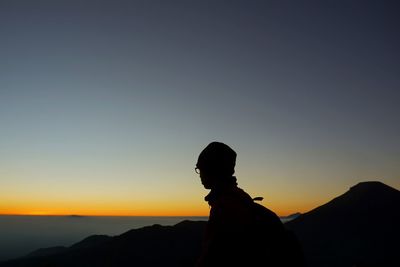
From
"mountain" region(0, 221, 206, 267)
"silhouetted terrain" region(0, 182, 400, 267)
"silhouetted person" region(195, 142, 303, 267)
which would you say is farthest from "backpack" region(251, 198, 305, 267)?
"silhouetted terrain" region(0, 182, 400, 267)

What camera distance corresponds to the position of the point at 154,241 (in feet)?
533

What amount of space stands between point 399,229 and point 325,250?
30309 millimetres

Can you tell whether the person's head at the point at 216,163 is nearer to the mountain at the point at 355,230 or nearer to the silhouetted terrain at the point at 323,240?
the silhouetted terrain at the point at 323,240

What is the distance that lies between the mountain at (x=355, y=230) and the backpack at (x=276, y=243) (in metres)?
152

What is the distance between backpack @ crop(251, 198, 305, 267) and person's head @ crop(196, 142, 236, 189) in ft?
1.89

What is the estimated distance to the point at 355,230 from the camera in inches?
6762

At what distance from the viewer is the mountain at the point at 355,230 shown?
5989 inches

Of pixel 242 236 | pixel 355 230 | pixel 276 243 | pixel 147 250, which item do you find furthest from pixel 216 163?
pixel 355 230

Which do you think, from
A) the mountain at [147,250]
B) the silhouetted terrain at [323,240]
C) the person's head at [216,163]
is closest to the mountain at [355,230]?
the silhouetted terrain at [323,240]

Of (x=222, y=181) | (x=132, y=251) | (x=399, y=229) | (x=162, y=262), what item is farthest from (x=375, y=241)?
(x=222, y=181)

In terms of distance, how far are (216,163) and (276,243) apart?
104 cm

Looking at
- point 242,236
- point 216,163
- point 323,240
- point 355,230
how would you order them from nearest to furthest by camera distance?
point 242,236 → point 216,163 → point 355,230 → point 323,240

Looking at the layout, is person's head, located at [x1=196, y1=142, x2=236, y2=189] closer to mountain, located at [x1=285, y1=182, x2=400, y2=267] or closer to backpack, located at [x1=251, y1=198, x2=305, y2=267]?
backpack, located at [x1=251, y1=198, x2=305, y2=267]

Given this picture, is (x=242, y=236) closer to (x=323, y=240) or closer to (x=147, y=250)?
(x=147, y=250)
